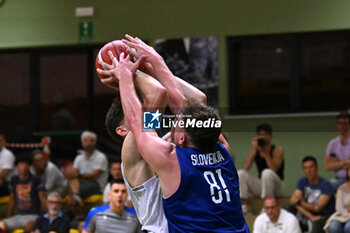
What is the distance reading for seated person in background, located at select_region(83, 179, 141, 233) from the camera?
7.78 m

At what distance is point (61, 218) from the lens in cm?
904

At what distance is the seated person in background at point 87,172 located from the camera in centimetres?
995

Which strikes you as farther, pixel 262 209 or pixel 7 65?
pixel 7 65

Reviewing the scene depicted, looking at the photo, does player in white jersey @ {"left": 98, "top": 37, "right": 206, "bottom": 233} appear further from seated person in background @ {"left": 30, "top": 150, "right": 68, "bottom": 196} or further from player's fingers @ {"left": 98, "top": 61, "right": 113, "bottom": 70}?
seated person in background @ {"left": 30, "top": 150, "right": 68, "bottom": 196}

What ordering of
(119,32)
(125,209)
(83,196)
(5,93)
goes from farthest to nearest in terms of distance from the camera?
1. (5,93)
2. (119,32)
3. (83,196)
4. (125,209)

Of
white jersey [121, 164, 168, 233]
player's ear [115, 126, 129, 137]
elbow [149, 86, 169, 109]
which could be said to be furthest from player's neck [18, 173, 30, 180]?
elbow [149, 86, 169, 109]

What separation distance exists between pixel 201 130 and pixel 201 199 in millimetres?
405

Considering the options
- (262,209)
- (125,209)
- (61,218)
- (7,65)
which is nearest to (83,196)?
(61,218)

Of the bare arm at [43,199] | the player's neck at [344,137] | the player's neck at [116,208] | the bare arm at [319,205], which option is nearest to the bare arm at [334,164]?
the player's neck at [344,137]

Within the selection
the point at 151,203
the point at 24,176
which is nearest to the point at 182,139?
the point at 151,203

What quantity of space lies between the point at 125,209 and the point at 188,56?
375cm

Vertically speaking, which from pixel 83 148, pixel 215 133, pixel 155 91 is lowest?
pixel 83 148

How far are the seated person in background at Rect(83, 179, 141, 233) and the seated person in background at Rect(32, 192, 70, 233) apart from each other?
4.05 feet

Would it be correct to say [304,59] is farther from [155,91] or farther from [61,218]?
[155,91]
